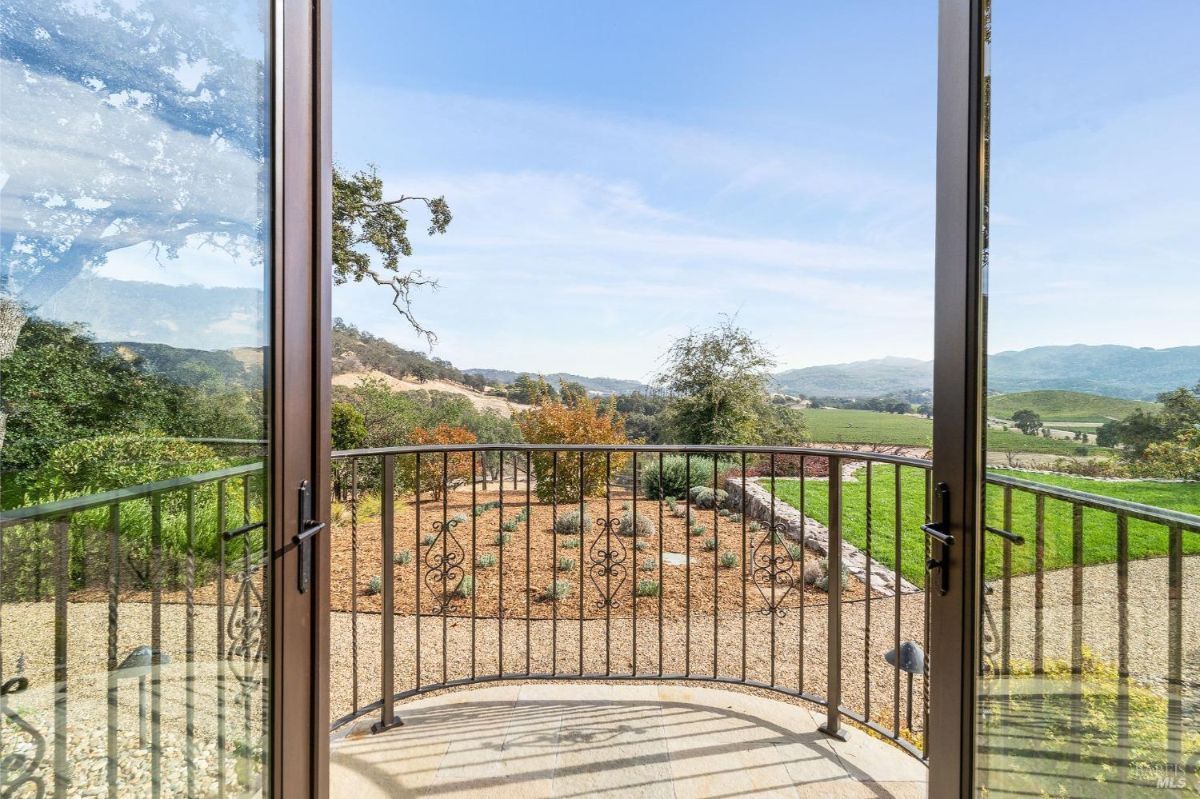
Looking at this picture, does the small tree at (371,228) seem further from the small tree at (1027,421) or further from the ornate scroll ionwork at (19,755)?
the small tree at (1027,421)

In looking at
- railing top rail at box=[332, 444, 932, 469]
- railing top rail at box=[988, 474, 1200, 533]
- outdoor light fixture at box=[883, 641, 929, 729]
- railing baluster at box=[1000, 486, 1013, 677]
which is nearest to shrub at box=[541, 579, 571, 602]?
railing top rail at box=[332, 444, 932, 469]

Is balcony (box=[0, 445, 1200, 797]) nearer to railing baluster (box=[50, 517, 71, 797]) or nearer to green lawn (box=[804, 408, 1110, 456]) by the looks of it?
railing baluster (box=[50, 517, 71, 797])

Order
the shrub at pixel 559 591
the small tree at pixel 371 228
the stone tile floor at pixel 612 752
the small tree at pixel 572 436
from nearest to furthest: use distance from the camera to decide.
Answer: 1. the stone tile floor at pixel 612 752
2. the shrub at pixel 559 591
3. the small tree at pixel 572 436
4. the small tree at pixel 371 228

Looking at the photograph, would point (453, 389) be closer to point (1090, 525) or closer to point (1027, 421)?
point (1027, 421)

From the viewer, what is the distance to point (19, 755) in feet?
1.84

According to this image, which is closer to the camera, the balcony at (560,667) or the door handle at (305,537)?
the balcony at (560,667)

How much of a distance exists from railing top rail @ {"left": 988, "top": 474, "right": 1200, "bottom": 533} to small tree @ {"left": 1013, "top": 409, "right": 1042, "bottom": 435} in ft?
0.29

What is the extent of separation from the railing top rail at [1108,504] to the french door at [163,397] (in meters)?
1.40

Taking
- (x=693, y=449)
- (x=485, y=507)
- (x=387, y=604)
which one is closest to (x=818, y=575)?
(x=693, y=449)

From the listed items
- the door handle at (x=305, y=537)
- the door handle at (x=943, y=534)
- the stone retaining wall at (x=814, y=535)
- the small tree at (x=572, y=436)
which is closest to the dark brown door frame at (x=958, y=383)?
the door handle at (x=943, y=534)

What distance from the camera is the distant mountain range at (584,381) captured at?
7266mm

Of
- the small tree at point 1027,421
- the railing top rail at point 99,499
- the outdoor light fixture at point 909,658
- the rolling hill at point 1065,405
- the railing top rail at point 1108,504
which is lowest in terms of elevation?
the outdoor light fixture at point 909,658

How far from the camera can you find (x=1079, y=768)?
0.82m

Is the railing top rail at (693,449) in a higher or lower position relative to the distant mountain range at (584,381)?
lower
